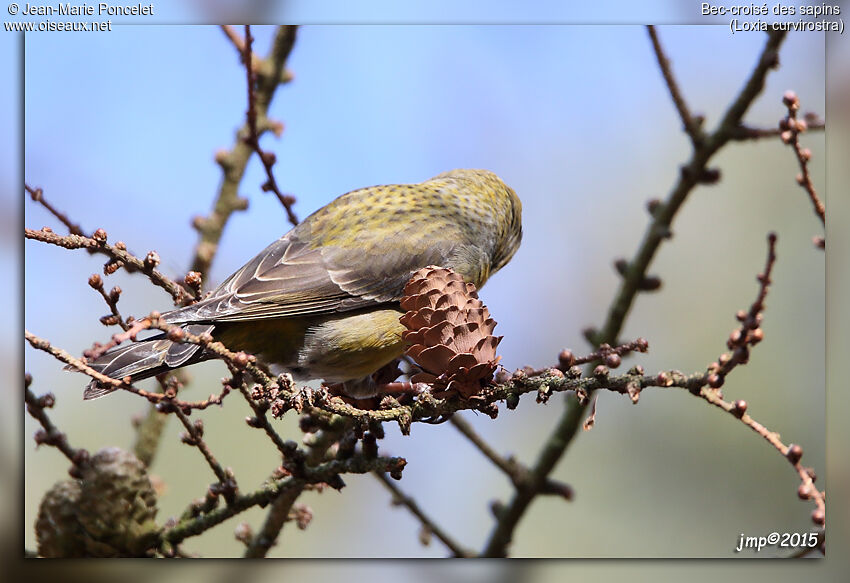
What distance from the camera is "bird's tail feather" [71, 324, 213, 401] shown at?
1460 millimetres

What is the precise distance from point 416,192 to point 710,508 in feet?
3.20

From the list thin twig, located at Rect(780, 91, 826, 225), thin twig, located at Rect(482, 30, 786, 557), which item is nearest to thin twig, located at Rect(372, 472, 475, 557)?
thin twig, located at Rect(482, 30, 786, 557)

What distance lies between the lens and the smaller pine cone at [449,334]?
119 cm

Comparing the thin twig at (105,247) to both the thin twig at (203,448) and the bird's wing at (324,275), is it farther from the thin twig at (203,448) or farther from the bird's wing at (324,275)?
the bird's wing at (324,275)

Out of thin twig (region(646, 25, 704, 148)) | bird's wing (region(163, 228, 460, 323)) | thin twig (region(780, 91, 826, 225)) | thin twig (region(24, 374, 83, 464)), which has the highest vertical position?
thin twig (region(646, 25, 704, 148))

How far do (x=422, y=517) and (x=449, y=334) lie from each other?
511 millimetres

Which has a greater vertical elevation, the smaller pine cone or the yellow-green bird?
the yellow-green bird

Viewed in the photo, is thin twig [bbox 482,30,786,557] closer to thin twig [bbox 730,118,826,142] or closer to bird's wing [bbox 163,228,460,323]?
thin twig [bbox 730,118,826,142]

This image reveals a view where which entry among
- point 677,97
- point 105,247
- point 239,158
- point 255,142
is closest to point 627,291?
point 677,97

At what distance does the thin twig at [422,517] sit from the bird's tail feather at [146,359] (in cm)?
41

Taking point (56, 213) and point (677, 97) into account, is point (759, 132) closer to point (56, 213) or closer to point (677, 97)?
point (677, 97)

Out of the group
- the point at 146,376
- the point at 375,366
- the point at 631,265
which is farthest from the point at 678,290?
the point at 146,376

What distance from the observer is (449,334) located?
1.22 metres

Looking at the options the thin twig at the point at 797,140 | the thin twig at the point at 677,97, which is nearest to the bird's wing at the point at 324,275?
the thin twig at the point at 677,97
